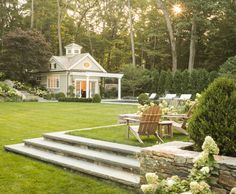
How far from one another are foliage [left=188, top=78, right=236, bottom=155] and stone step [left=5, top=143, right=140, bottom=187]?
50.3 inches

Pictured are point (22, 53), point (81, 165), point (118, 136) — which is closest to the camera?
point (81, 165)

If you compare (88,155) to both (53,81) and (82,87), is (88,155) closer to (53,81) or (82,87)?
(82,87)

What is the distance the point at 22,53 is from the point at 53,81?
4344 millimetres

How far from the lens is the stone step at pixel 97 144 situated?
612cm

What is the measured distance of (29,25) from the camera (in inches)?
1574

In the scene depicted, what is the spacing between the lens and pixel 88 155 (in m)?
6.32

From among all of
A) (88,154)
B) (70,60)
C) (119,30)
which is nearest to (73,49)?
(70,60)

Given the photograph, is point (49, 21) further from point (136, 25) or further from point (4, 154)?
point (4, 154)

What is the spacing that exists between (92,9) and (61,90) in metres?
12.8

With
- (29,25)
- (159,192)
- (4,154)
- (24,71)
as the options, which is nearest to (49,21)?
(29,25)

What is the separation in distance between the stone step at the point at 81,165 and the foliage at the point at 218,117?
4.19ft

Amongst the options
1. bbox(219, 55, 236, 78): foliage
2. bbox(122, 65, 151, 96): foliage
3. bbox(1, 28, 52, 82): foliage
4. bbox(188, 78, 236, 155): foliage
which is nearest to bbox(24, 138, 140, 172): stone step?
bbox(188, 78, 236, 155): foliage

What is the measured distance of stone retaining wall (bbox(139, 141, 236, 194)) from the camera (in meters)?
3.99

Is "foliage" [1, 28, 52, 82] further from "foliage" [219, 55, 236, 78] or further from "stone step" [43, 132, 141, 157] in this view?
"stone step" [43, 132, 141, 157]
